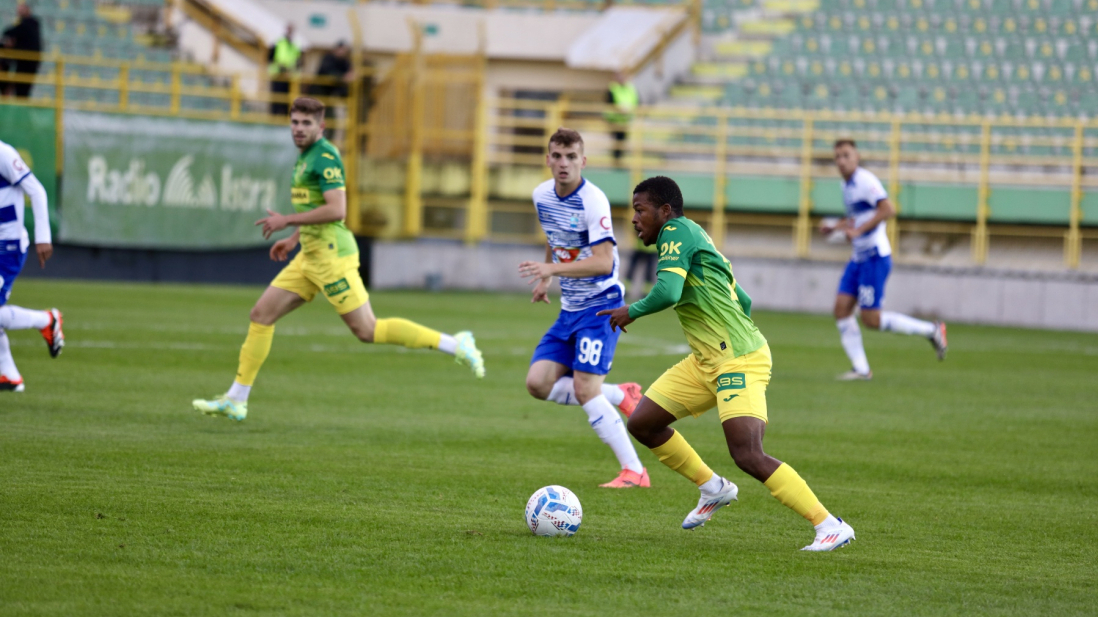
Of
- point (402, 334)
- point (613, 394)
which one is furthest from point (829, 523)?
point (402, 334)

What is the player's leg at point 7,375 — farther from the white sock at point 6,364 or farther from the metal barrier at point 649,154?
the metal barrier at point 649,154

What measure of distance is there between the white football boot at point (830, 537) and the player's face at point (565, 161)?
241 cm

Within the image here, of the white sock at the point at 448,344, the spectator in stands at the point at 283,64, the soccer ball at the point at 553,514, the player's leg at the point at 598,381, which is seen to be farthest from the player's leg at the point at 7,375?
the spectator in stands at the point at 283,64

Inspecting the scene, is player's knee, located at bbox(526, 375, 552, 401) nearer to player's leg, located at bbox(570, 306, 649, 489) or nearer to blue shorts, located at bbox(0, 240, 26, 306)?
player's leg, located at bbox(570, 306, 649, 489)

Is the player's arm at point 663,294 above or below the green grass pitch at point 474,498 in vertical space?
above

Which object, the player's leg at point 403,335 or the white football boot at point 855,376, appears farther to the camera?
the white football boot at point 855,376

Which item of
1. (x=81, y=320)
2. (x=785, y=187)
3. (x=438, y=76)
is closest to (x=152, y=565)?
(x=81, y=320)

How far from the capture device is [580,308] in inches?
296

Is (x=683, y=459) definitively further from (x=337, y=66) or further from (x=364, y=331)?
(x=337, y=66)

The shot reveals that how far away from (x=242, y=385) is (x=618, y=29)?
21942 millimetres

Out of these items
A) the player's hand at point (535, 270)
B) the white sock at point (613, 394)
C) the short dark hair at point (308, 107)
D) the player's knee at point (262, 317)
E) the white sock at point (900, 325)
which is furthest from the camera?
the white sock at point (900, 325)

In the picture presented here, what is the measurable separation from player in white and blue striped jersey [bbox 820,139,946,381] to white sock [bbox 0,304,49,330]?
286 inches

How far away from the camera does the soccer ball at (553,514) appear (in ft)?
19.0

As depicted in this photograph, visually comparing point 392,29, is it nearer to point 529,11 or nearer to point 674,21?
point 529,11
